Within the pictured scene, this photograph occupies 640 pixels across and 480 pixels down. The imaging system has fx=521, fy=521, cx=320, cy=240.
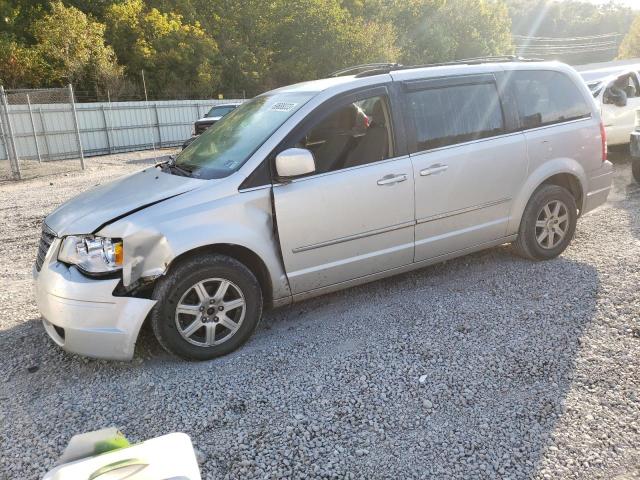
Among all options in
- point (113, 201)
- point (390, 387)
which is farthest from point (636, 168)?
point (113, 201)

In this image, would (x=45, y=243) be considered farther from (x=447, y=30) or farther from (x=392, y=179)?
(x=447, y=30)

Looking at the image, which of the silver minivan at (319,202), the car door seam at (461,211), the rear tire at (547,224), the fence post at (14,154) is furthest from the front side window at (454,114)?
the fence post at (14,154)

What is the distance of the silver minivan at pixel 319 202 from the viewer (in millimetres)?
3340

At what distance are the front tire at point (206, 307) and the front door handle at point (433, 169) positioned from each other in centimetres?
162

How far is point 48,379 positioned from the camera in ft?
11.3

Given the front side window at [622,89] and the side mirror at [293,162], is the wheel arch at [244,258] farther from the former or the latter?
the front side window at [622,89]

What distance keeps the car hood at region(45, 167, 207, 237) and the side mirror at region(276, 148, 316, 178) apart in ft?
1.84

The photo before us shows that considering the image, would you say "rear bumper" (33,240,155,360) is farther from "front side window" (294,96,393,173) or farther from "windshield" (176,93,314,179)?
"front side window" (294,96,393,173)

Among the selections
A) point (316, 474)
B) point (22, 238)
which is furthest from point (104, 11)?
point (316, 474)

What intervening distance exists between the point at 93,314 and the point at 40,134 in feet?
52.5

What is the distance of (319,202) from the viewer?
150 inches

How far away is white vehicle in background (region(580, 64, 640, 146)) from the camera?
932 centimetres

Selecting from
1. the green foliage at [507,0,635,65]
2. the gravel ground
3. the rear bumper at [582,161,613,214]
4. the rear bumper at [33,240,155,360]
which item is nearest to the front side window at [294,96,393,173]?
the gravel ground

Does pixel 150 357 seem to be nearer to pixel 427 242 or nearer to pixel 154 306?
pixel 154 306
